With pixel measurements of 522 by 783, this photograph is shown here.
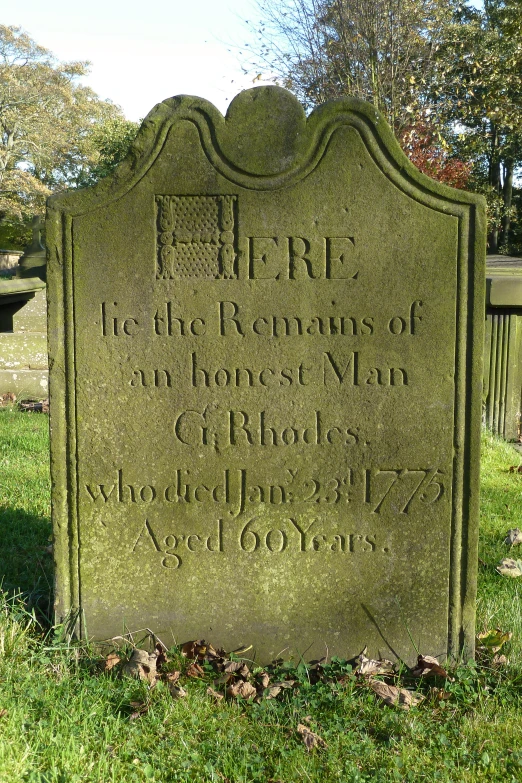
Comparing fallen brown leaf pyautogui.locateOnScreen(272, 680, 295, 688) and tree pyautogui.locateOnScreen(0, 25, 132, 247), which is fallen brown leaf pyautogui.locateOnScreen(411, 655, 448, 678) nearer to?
fallen brown leaf pyautogui.locateOnScreen(272, 680, 295, 688)

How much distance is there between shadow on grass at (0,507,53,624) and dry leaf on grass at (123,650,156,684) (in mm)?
499

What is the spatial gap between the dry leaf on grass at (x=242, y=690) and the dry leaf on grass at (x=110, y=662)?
1.68ft

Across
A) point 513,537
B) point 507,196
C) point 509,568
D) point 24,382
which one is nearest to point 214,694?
point 509,568

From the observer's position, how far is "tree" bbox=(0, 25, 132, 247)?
139 ft

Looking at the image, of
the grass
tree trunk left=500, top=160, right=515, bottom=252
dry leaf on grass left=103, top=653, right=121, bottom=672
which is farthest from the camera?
tree trunk left=500, top=160, right=515, bottom=252

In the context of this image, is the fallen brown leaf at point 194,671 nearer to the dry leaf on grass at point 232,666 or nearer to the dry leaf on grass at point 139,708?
the dry leaf on grass at point 232,666

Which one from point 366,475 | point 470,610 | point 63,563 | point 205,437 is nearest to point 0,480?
point 63,563

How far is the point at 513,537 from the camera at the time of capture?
4.74 m

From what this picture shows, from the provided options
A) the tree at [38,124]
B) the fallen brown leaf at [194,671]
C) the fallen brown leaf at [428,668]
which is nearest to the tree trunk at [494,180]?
the tree at [38,124]

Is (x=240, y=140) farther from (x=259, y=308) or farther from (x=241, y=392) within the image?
(x=241, y=392)

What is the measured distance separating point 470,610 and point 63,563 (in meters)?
1.85

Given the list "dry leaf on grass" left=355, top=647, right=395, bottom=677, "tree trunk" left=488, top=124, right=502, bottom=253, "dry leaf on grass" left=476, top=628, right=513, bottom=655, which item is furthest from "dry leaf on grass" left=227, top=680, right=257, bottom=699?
"tree trunk" left=488, top=124, right=502, bottom=253

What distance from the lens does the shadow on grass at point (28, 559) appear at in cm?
369

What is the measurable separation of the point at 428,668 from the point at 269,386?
4.64ft
